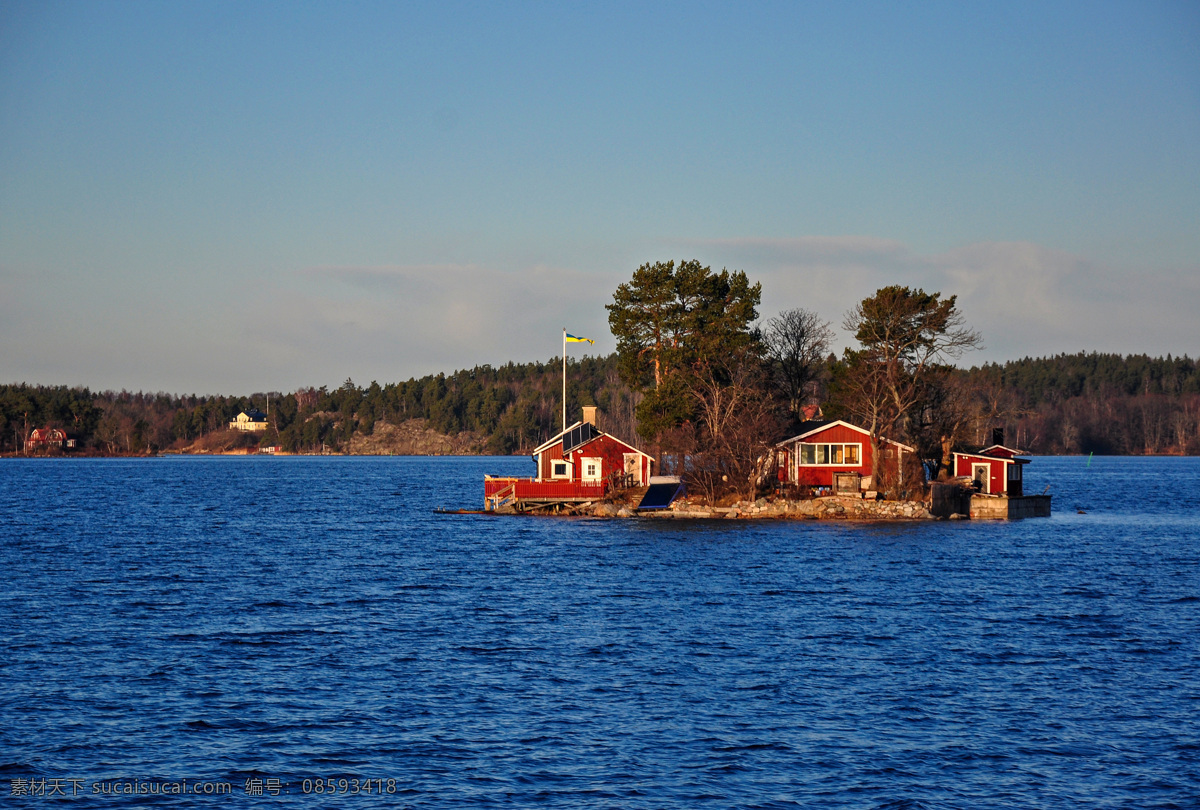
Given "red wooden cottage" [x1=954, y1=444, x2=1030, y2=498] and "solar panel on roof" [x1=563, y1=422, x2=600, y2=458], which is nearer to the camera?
"red wooden cottage" [x1=954, y1=444, x2=1030, y2=498]

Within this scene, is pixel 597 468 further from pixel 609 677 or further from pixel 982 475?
pixel 609 677

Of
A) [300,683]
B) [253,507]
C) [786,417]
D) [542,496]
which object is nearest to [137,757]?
[300,683]

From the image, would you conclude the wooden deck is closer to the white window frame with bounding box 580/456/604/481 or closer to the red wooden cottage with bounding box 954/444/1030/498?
the white window frame with bounding box 580/456/604/481

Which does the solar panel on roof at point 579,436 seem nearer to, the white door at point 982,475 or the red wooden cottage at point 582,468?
the red wooden cottage at point 582,468

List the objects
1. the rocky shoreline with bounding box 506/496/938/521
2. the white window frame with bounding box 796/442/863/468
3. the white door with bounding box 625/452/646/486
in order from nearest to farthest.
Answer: the rocky shoreline with bounding box 506/496/938/521
the white window frame with bounding box 796/442/863/468
the white door with bounding box 625/452/646/486

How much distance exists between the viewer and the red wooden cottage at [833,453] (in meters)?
69.8

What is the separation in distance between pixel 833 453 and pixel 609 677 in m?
48.3

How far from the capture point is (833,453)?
70.3m

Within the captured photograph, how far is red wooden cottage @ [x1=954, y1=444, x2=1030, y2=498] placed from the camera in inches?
2827

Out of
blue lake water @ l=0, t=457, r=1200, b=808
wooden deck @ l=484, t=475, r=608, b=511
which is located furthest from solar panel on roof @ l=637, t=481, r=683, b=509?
blue lake water @ l=0, t=457, r=1200, b=808

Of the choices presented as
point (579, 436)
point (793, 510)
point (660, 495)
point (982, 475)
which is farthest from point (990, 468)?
point (579, 436)

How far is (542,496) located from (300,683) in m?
48.8

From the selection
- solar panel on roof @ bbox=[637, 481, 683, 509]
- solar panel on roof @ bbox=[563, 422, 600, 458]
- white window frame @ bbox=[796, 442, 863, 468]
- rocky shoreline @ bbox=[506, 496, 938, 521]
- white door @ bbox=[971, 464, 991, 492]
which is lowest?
rocky shoreline @ bbox=[506, 496, 938, 521]

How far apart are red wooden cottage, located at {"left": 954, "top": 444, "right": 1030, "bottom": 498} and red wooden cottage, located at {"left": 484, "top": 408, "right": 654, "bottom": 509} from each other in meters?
21.4
